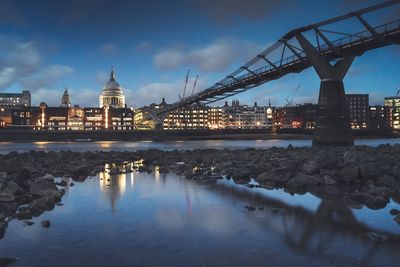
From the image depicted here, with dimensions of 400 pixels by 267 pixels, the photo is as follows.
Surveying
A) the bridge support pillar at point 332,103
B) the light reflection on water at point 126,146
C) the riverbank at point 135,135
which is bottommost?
the light reflection on water at point 126,146

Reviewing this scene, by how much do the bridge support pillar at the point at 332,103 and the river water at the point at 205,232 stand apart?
28.8 m

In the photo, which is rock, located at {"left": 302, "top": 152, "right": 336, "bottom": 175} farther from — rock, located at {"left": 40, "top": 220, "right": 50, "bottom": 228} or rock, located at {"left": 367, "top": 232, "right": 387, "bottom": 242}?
rock, located at {"left": 40, "top": 220, "right": 50, "bottom": 228}

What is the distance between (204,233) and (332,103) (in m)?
36.8

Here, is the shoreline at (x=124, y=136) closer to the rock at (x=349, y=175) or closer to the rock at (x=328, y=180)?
the rock at (x=328, y=180)

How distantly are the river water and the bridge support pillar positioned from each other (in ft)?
94.6

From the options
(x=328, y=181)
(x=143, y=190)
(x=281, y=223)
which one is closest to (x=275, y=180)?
(x=328, y=181)

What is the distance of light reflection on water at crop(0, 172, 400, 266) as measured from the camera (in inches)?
403

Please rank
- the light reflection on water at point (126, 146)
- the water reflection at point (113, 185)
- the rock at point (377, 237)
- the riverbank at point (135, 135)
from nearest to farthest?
1. the rock at point (377, 237)
2. the water reflection at point (113, 185)
3. the light reflection on water at point (126, 146)
4. the riverbank at point (135, 135)

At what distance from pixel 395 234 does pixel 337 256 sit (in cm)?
303

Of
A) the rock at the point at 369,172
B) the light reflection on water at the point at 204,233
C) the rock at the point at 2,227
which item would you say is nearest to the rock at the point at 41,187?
the light reflection on water at the point at 204,233

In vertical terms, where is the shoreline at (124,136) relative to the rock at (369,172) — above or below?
below

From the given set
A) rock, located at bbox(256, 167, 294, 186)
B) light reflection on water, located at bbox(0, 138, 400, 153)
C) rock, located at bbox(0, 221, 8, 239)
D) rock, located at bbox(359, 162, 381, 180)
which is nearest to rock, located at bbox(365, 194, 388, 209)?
rock, located at bbox(359, 162, 381, 180)

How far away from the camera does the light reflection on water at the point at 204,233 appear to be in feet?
33.6

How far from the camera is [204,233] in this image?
41.7 ft
